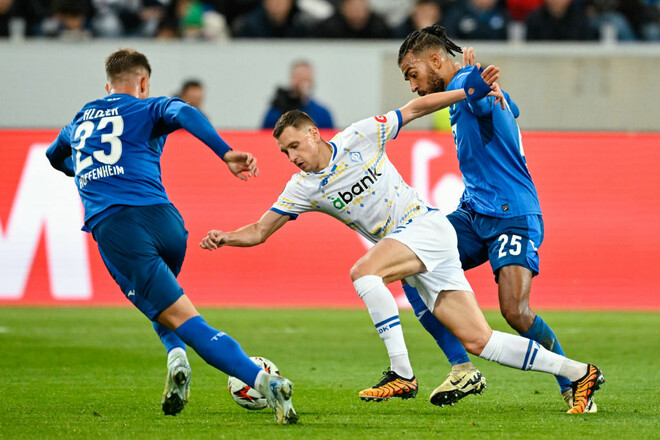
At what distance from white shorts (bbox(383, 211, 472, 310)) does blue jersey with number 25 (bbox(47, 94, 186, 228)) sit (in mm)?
1527

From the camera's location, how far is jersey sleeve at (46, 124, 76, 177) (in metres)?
6.39

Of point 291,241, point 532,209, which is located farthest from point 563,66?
point 532,209

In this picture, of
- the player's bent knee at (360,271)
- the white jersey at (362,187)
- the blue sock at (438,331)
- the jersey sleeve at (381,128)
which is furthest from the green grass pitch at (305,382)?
the jersey sleeve at (381,128)

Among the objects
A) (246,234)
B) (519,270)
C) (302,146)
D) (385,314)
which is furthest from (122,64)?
(519,270)

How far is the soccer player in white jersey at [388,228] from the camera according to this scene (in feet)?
20.6

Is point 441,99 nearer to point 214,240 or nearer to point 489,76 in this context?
point 489,76

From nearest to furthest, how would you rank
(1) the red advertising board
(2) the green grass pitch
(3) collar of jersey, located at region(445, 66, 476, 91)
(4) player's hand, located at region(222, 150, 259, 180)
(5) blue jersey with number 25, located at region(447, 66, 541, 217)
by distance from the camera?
1. (4) player's hand, located at region(222, 150, 259, 180)
2. (2) the green grass pitch
3. (3) collar of jersey, located at region(445, 66, 476, 91)
4. (5) blue jersey with number 25, located at region(447, 66, 541, 217)
5. (1) the red advertising board

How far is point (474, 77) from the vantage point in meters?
6.28

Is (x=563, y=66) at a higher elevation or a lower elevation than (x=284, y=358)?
higher

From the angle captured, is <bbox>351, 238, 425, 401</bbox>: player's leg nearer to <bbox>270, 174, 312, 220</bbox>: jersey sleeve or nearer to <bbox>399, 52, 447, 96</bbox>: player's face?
<bbox>270, 174, 312, 220</bbox>: jersey sleeve

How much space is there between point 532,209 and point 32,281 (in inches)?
280

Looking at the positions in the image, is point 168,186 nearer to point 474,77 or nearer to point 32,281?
point 32,281

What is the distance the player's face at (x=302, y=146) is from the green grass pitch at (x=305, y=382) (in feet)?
4.92

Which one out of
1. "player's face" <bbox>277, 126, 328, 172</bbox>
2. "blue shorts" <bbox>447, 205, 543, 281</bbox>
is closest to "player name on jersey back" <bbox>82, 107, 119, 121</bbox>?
"player's face" <bbox>277, 126, 328, 172</bbox>
